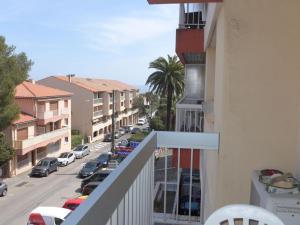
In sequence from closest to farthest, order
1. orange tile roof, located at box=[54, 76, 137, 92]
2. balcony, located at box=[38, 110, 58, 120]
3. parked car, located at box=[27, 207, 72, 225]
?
parked car, located at box=[27, 207, 72, 225] < balcony, located at box=[38, 110, 58, 120] < orange tile roof, located at box=[54, 76, 137, 92]

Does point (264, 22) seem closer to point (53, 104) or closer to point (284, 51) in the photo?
point (284, 51)

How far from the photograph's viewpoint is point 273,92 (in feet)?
9.67

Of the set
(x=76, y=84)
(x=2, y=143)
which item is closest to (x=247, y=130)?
(x=2, y=143)

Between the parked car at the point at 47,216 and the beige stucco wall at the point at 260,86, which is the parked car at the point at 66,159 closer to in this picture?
the parked car at the point at 47,216

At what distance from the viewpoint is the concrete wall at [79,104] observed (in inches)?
1506

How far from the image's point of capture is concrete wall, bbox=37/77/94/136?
125ft

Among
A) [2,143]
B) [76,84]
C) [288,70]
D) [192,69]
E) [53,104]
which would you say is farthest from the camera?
[76,84]

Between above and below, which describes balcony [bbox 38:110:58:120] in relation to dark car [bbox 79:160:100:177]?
above

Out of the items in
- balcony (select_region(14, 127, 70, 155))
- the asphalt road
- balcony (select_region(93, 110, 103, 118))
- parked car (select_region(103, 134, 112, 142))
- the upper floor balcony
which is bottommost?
the asphalt road

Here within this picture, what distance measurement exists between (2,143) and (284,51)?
20.8 meters

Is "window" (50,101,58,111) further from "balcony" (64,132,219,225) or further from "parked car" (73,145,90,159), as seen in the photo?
"balcony" (64,132,219,225)

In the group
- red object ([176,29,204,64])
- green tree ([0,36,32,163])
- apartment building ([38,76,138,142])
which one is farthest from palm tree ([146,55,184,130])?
red object ([176,29,204,64])

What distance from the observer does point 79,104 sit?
39312 millimetres

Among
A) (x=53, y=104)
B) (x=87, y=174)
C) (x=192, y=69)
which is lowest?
(x=87, y=174)
